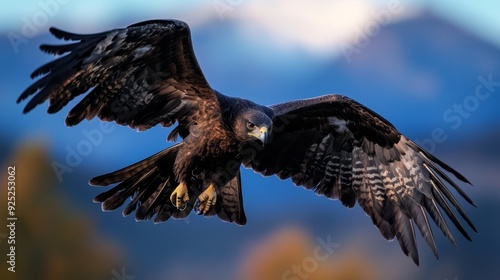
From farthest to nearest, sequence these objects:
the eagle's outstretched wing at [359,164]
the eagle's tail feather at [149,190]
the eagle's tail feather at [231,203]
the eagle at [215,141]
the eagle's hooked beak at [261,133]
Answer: the eagle's outstretched wing at [359,164] < the eagle's tail feather at [231,203] < the eagle's tail feather at [149,190] < the eagle's hooked beak at [261,133] < the eagle at [215,141]

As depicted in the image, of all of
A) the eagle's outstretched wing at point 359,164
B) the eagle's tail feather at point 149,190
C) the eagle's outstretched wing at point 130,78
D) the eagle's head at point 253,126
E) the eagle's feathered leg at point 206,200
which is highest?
the eagle's outstretched wing at point 130,78

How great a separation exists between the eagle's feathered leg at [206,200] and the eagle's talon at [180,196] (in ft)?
0.91

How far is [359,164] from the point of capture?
27.3 feet

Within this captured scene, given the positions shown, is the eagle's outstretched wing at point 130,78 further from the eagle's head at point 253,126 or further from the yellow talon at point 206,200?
the yellow talon at point 206,200

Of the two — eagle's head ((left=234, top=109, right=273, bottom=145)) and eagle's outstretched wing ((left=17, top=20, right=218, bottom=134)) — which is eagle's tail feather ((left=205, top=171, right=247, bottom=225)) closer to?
eagle's outstretched wing ((left=17, top=20, right=218, bottom=134))

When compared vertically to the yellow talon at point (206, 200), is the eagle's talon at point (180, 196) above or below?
above

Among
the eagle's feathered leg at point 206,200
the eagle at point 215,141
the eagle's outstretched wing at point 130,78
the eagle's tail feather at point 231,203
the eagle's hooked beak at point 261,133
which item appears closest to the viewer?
the eagle's outstretched wing at point 130,78

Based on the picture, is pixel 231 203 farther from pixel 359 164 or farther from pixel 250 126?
pixel 359 164

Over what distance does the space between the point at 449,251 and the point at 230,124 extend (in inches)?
443

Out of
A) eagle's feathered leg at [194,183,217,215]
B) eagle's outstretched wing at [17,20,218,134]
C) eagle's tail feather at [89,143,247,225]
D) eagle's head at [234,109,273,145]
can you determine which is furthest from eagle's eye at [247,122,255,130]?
eagle's feathered leg at [194,183,217,215]

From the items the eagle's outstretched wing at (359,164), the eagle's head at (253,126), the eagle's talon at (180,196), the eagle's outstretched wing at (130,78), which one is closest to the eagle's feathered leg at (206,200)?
the eagle's talon at (180,196)

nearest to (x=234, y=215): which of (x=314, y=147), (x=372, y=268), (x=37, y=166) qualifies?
(x=314, y=147)

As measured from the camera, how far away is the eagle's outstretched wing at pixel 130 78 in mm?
6113

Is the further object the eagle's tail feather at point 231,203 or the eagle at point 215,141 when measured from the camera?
the eagle's tail feather at point 231,203
